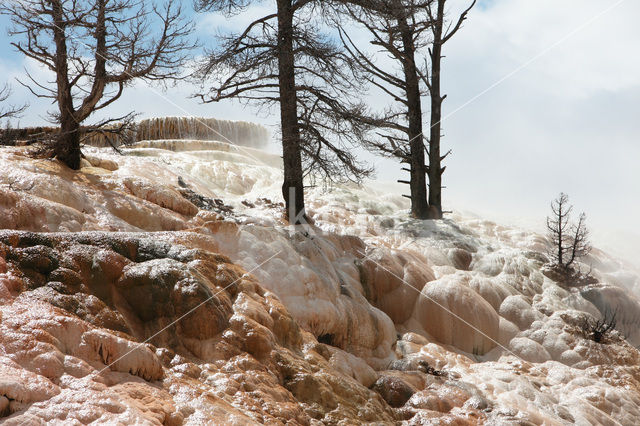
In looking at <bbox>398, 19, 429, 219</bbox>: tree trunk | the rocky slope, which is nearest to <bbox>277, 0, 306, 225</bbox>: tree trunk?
the rocky slope

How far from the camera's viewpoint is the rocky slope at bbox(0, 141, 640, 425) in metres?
5.58

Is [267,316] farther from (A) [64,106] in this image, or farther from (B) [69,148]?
(A) [64,106]

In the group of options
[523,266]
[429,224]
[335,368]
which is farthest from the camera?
[429,224]

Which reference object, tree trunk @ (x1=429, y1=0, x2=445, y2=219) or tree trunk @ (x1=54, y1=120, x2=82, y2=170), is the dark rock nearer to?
tree trunk @ (x1=54, y1=120, x2=82, y2=170)

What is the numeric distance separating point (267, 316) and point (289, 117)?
20.3 feet

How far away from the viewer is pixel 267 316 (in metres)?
7.61

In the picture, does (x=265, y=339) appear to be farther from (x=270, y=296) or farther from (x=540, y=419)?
(x=540, y=419)

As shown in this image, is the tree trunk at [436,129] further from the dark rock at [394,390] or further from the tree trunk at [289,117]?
the dark rock at [394,390]

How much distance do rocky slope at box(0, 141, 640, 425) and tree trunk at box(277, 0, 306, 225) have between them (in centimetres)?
52

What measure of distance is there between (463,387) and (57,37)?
8.90 m

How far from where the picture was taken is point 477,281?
40.7ft

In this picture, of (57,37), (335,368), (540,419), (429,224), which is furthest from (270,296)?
(429,224)

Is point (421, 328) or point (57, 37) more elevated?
point (57, 37)

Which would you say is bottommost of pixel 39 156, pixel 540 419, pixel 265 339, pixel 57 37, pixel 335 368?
pixel 540 419
